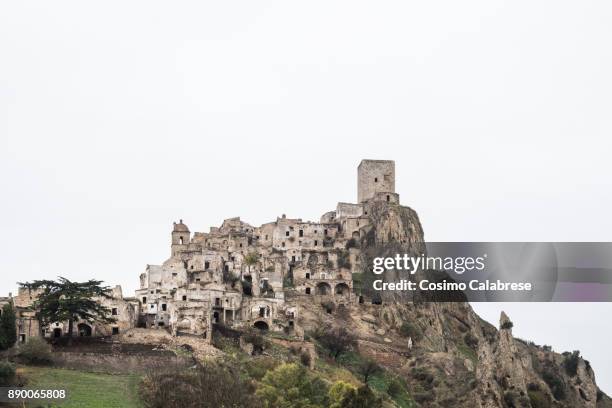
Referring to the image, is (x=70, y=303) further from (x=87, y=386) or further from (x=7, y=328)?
(x=87, y=386)

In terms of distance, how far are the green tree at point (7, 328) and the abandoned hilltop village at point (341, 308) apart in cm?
318

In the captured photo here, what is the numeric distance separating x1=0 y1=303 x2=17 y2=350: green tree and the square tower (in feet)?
206

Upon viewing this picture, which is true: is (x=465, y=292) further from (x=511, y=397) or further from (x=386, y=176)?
(x=511, y=397)

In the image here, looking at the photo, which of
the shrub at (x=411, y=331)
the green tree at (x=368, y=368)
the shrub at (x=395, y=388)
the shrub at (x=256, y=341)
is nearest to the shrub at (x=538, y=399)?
the shrub at (x=395, y=388)

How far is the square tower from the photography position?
465 ft

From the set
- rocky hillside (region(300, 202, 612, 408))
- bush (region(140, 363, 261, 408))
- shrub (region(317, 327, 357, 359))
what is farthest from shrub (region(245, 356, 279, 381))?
rocky hillside (region(300, 202, 612, 408))

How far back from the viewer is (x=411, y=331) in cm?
11544

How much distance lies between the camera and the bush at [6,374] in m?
77.0

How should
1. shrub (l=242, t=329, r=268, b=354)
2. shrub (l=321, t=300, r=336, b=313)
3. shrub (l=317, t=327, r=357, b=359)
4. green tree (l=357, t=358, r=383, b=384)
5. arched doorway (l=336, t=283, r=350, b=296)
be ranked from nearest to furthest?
shrub (l=242, t=329, r=268, b=354) → green tree (l=357, t=358, r=383, b=384) → shrub (l=317, t=327, r=357, b=359) → shrub (l=321, t=300, r=336, b=313) → arched doorway (l=336, t=283, r=350, b=296)

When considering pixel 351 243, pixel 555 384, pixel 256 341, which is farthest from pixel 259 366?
pixel 351 243

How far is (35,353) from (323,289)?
4146 centimetres

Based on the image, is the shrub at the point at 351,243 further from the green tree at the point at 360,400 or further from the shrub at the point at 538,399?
the green tree at the point at 360,400

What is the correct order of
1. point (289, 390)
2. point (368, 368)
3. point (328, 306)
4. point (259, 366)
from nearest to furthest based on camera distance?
point (289, 390) → point (259, 366) → point (368, 368) → point (328, 306)

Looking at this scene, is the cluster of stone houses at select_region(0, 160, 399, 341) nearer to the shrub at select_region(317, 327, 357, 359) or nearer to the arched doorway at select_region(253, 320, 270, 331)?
the arched doorway at select_region(253, 320, 270, 331)
